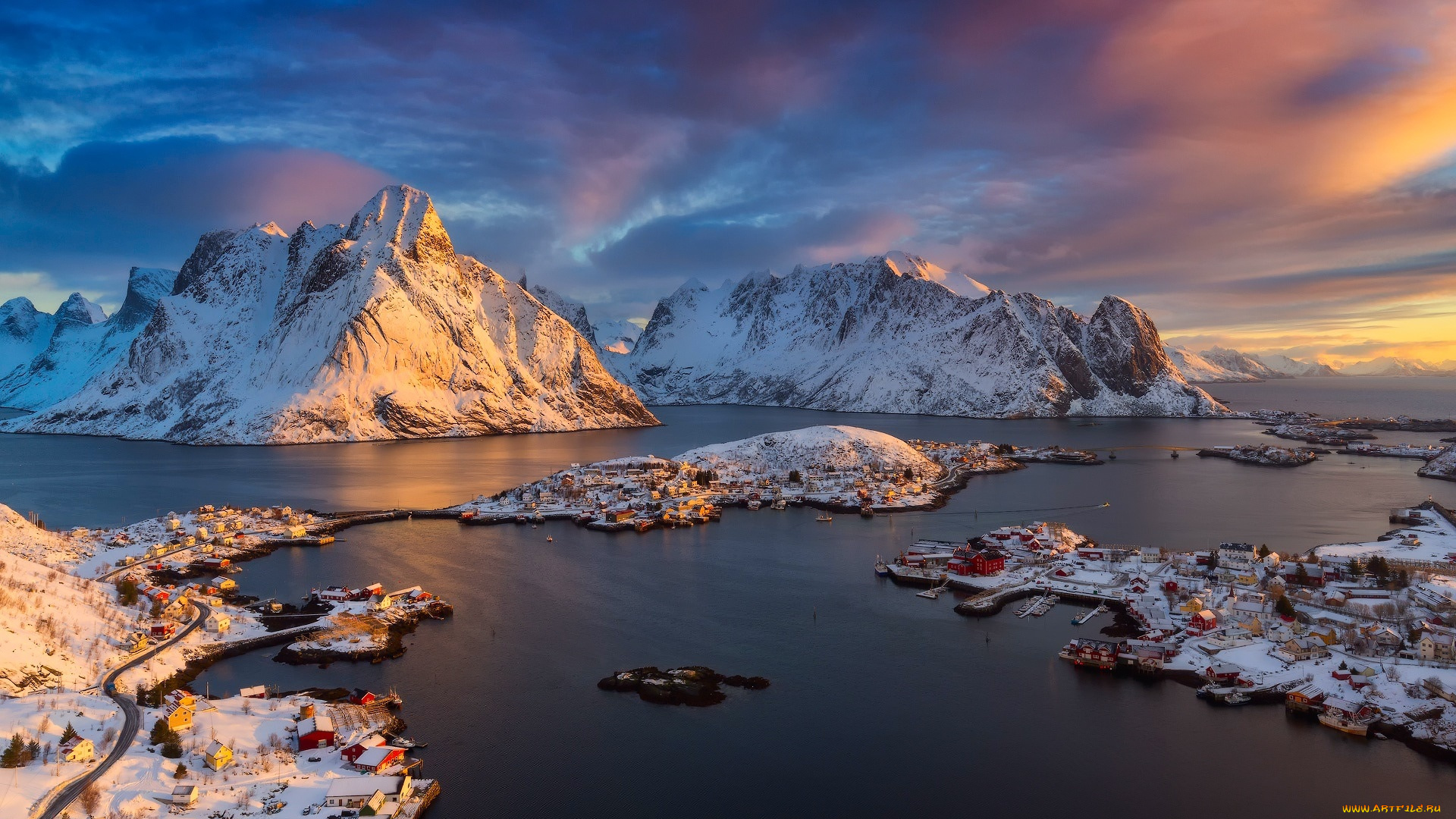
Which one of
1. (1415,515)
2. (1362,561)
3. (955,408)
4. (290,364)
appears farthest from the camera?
(955,408)

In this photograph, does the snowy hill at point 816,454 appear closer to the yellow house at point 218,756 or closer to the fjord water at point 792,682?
the fjord water at point 792,682

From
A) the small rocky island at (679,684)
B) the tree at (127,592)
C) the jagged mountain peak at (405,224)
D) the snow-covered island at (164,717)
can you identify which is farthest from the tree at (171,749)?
the jagged mountain peak at (405,224)

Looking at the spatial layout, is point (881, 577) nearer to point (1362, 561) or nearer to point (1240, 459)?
point (1362, 561)

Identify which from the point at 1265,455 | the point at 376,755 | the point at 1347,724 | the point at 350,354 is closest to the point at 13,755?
the point at 376,755

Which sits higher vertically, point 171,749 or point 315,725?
point 171,749

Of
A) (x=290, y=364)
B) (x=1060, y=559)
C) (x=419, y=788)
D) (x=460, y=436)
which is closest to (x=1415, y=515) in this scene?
(x=1060, y=559)

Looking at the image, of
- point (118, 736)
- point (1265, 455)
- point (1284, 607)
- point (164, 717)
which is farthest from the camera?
point (1265, 455)

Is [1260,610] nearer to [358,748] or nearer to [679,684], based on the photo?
[679,684]

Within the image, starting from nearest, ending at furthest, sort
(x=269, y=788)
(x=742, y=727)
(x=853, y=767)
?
(x=269, y=788) → (x=853, y=767) → (x=742, y=727)
